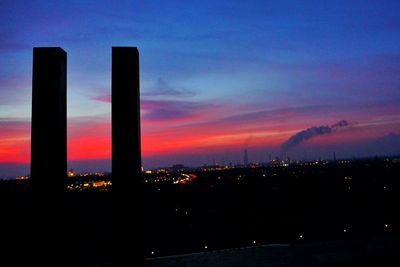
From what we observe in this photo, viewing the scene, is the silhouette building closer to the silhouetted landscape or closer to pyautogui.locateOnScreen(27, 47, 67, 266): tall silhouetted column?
pyautogui.locateOnScreen(27, 47, 67, 266): tall silhouetted column

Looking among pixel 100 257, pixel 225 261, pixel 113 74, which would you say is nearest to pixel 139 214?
pixel 225 261

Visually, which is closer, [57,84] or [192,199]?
[57,84]

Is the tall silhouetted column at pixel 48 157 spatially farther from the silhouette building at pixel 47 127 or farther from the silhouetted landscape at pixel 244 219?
the silhouetted landscape at pixel 244 219

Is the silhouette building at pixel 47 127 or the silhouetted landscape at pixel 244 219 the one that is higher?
the silhouette building at pixel 47 127

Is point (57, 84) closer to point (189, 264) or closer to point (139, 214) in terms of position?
point (139, 214)

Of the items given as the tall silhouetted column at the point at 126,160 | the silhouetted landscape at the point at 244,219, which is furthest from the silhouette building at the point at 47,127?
the silhouetted landscape at the point at 244,219

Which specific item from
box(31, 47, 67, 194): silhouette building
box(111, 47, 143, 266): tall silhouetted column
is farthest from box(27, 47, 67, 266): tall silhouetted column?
box(111, 47, 143, 266): tall silhouetted column

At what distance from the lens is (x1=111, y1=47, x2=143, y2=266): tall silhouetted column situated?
2992 mm

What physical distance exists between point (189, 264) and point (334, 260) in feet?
4.02

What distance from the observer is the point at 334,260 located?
2904 millimetres

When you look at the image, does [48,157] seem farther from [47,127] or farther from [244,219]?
[244,219]

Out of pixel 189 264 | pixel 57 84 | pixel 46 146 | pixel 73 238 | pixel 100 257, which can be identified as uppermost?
pixel 57 84

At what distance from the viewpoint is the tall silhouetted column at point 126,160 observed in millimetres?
2992

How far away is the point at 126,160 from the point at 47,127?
2.36ft
